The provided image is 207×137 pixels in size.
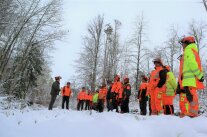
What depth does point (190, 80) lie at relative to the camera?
5.45 meters

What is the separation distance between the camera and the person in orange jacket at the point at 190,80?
5.41 m

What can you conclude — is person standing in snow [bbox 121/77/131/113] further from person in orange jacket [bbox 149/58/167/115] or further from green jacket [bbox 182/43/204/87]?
green jacket [bbox 182/43/204/87]

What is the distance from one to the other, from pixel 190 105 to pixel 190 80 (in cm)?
51

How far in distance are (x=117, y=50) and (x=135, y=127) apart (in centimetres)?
3548

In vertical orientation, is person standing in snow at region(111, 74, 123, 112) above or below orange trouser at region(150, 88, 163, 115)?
above

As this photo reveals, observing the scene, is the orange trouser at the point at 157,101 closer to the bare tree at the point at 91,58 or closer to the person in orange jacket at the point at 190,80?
the person in orange jacket at the point at 190,80

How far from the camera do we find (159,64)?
792cm

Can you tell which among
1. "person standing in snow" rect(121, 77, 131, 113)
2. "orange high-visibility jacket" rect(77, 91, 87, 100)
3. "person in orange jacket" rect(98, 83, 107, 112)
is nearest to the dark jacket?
"person in orange jacket" rect(98, 83, 107, 112)

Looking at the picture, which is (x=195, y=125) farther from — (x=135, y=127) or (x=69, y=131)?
(x=69, y=131)

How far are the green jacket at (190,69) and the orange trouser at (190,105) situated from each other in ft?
0.57

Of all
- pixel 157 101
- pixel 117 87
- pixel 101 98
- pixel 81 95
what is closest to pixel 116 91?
pixel 117 87

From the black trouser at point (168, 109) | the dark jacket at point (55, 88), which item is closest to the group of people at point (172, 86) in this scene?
the black trouser at point (168, 109)

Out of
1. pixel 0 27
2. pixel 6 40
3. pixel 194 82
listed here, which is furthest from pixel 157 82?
pixel 6 40

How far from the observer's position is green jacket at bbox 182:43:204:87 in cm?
545
